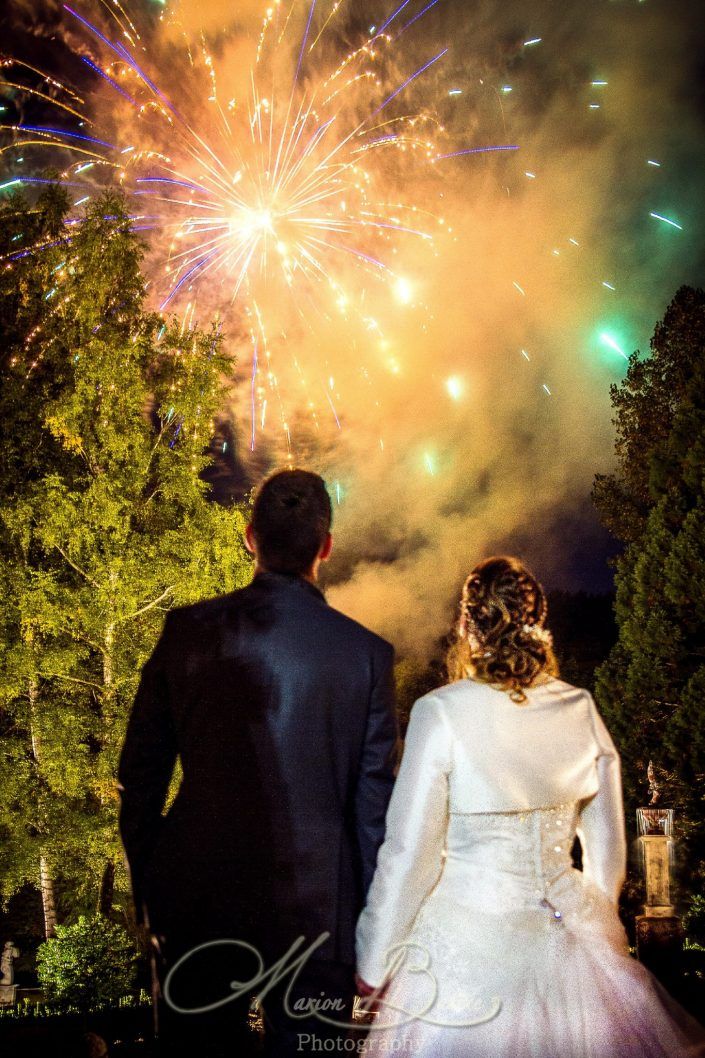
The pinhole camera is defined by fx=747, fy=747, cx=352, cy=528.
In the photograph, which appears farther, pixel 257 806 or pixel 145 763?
pixel 145 763

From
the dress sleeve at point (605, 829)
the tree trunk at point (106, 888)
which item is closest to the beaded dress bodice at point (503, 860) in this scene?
the dress sleeve at point (605, 829)

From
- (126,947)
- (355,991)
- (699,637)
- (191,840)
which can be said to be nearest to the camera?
(191,840)

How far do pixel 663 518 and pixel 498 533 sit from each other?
20.6m

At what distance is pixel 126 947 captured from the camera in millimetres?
9742

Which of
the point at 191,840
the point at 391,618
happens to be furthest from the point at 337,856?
the point at 391,618

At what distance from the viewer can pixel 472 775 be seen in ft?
8.48

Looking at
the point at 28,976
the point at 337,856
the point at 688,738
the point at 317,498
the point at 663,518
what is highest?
the point at 663,518

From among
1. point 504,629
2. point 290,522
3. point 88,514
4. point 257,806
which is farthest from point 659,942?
point 88,514

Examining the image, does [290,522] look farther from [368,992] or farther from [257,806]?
[368,992]

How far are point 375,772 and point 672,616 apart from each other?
12687mm

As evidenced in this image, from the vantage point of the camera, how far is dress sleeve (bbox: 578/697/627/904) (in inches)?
110

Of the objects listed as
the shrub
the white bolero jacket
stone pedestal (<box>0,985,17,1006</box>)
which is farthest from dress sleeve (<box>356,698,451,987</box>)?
stone pedestal (<box>0,985,17,1006</box>)

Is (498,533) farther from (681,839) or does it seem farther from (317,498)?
(317,498)

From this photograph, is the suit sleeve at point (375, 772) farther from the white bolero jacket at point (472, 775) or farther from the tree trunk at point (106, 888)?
the tree trunk at point (106, 888)
